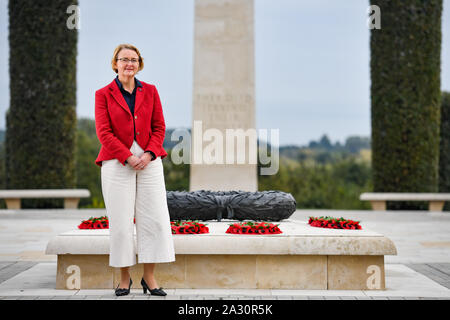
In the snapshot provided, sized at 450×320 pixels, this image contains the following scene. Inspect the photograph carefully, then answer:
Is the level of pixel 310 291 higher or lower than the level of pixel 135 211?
lower

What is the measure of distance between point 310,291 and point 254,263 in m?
0.55

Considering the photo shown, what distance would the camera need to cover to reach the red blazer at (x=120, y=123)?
3865mm

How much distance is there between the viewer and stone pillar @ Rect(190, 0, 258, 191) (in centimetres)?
997

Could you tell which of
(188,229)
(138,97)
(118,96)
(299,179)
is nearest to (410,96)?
(299,179)

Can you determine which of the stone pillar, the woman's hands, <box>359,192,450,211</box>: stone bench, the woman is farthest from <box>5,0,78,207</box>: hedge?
the woman's hands

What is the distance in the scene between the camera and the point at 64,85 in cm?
1349

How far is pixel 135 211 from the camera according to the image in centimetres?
400

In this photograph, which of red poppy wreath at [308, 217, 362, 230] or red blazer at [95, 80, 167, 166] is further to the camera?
red poppy wreath at [308, 217, 362, 230]

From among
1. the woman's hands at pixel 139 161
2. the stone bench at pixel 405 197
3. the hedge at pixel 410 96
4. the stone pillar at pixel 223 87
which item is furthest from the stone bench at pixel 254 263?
the hedge at pixel 410 96

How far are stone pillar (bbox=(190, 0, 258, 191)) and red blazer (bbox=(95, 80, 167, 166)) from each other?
5941mm

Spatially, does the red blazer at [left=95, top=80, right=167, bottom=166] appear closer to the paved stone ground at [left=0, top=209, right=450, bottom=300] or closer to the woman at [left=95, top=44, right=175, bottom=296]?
the woman at [left=95, top=44, right=175, bottom=296]

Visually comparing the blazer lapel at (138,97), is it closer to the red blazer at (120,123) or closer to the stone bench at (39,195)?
the red blazer at (120,123)

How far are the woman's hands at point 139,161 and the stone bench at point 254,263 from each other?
942 millimetres

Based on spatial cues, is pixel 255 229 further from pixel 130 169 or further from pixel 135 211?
pixel 130 169
